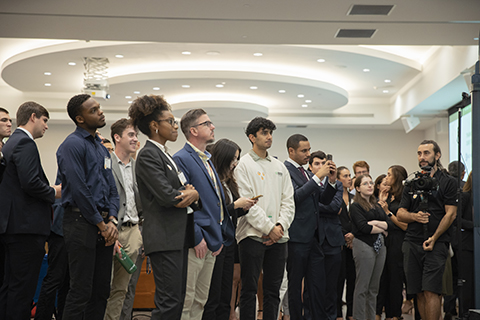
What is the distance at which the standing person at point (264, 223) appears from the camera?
360cm

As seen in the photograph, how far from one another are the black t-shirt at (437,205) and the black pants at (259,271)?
4.37ft

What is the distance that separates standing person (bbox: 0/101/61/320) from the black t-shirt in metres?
2.98

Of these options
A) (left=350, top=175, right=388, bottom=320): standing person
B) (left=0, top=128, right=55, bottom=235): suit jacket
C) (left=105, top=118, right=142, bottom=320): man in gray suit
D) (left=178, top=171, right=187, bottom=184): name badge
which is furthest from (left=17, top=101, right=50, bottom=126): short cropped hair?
(left=350, top=175, right=388, bottom=320): standing person

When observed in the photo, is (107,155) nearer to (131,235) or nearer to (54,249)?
(131,235)

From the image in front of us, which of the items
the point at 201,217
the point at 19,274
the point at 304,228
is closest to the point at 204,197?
the point at 201,217

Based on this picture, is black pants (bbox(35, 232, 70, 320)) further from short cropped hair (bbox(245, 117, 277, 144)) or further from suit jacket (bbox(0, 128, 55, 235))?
short cropped hair (bbox(245, 117, 277, 144))

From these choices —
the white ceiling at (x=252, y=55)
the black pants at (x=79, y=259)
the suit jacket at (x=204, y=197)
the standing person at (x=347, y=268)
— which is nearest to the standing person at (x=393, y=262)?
the standing person at (x=347, y=268)

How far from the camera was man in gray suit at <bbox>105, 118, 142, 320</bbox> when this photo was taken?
3.61 meters

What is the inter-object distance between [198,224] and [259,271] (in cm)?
92

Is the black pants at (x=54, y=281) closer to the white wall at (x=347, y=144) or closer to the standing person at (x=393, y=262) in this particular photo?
the standing person at (x=393, y=262)

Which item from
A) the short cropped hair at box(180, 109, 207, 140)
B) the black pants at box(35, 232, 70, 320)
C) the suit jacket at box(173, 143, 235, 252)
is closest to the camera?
the suit jacket at box(173, 143, 235, 252)

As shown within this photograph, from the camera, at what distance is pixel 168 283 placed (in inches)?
102

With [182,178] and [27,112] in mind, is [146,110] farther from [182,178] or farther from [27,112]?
[27,112]

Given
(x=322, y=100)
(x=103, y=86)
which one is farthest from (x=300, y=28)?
(x=322, y=100)
